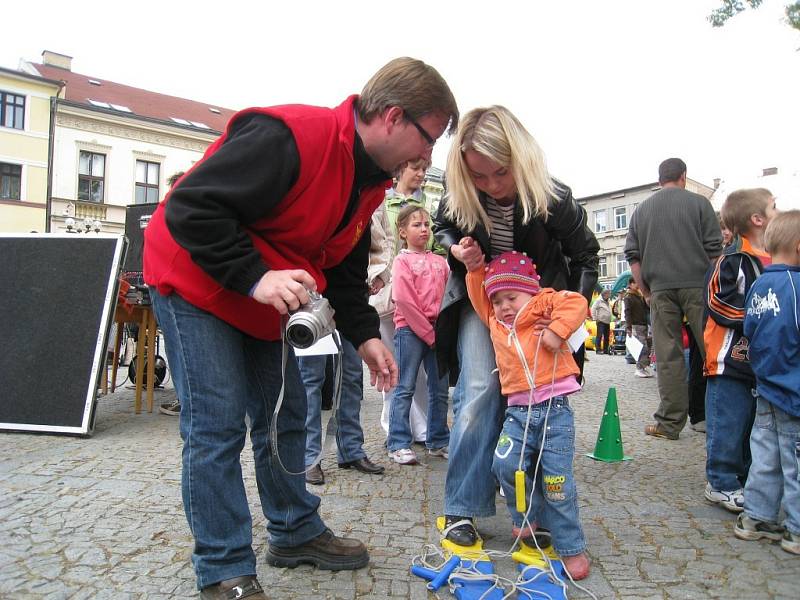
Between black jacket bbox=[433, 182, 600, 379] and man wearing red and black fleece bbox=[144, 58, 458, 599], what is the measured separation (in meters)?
0.69

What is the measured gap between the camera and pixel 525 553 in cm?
264

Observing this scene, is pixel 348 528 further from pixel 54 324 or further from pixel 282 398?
pixel 54 324

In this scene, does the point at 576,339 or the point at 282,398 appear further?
the point at 576,339

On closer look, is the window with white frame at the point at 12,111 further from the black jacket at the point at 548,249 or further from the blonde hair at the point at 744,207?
the blonde hair at the point at 744,207

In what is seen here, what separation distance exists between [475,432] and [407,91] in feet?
4.96

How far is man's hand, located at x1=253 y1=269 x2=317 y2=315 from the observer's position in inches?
71.7

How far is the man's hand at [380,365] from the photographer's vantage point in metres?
2.46

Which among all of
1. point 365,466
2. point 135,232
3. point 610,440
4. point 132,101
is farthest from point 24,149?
point 610,440

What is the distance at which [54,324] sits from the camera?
16.0ft

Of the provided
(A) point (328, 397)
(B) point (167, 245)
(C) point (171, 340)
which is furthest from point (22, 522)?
(A) point (328, 397)

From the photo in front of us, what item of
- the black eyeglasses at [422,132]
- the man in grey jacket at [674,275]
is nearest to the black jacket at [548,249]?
the black eyeglasses at [422,132]

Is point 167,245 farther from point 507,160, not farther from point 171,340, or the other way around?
point 507,160

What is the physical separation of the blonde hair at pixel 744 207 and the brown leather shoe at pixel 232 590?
10.5 ft

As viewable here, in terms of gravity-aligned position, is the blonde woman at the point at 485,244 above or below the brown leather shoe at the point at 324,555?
above
